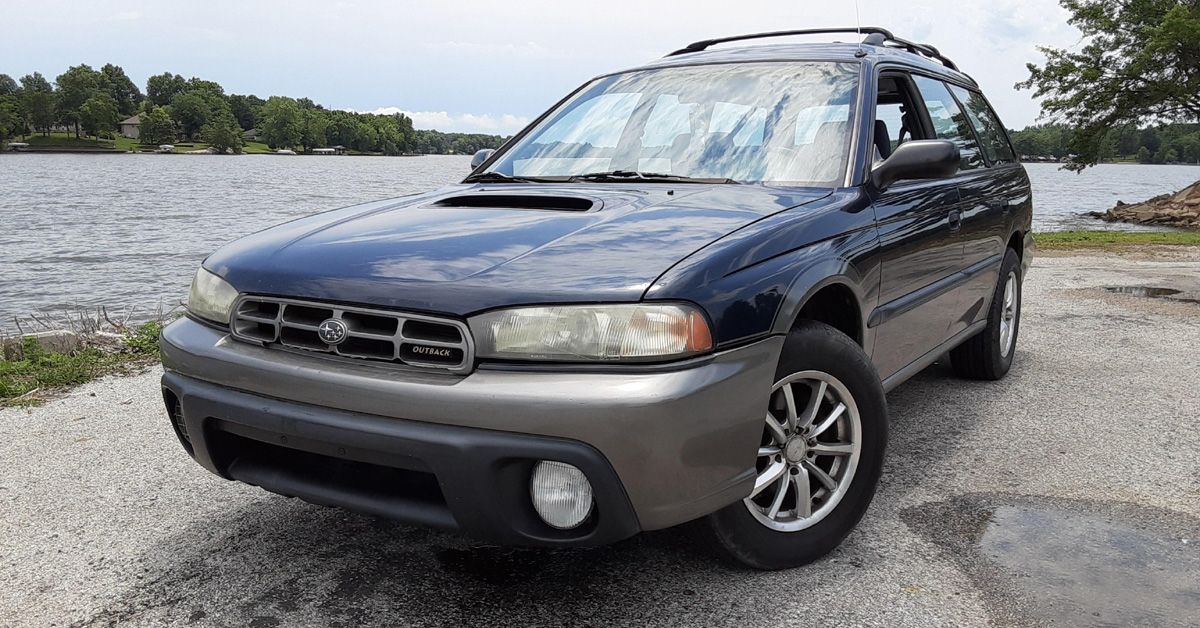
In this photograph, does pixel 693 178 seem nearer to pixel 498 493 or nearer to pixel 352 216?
pixel 352 216

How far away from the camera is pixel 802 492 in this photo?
279 centimetres

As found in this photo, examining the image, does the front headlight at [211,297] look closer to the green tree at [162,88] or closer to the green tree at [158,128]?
the green tree at [158,128]

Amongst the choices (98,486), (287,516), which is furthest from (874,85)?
(98,486)

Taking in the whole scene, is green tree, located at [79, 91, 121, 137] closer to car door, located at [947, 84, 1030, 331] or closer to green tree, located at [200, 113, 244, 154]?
green tree, located at [200, 113, 244, 154]

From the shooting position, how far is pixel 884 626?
2484mm

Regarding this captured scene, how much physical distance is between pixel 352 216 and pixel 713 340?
4.49 feet

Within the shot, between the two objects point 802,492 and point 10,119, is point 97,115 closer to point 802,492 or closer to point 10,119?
point 10,119

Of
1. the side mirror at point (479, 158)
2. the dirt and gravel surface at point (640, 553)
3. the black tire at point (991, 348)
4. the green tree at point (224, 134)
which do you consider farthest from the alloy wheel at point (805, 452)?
Answer: the green tree at point (224, 134)

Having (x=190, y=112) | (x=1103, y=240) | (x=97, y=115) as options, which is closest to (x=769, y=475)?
(x=1103, y=240)

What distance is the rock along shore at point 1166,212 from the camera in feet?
93.1

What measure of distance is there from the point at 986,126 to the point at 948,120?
810mm

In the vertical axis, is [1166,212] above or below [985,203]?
below

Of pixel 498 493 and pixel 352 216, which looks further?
pixel 352 216

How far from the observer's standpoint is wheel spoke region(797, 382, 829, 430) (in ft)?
9.05
